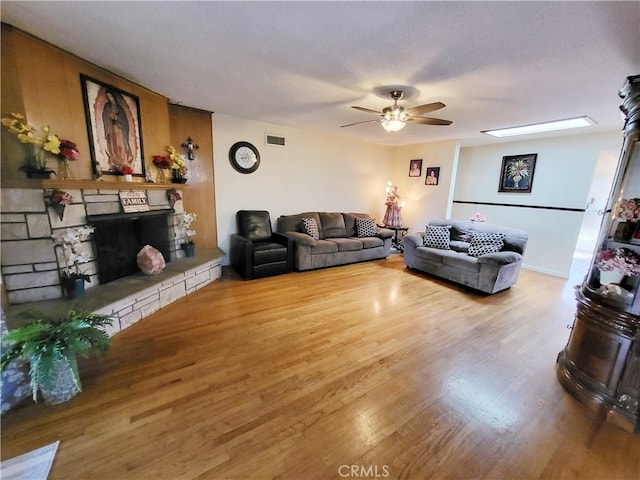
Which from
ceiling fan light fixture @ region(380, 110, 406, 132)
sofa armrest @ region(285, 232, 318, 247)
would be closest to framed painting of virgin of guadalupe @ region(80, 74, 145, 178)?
sofa armrest @ region(285, 232, 318, 247)

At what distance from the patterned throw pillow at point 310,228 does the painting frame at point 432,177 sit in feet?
9.04

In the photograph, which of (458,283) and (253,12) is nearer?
(253,12)

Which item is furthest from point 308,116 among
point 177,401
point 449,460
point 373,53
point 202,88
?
point 449,460

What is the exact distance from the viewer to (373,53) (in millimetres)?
1968

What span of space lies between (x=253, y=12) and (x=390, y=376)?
105 inches

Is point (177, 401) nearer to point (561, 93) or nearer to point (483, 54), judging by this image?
point (483, 54)

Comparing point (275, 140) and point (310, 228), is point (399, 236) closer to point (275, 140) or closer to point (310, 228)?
point (310, 228)

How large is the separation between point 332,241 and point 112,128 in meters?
3.29

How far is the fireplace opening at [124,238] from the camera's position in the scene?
8.45 feet

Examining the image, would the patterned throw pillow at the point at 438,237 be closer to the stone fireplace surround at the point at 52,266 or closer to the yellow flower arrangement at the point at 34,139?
the stone fireplace surround at the point at 52,266

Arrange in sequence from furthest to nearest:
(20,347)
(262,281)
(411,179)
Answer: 1. (411,179)
2. (262,281)
3. (20,347)

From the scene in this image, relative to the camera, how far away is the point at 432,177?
17.7ft

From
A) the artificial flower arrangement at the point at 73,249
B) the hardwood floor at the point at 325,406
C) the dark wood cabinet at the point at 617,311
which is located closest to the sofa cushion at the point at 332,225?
the hardwood floor at the point at 325,406

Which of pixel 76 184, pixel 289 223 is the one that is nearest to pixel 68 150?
pixel 76 184
